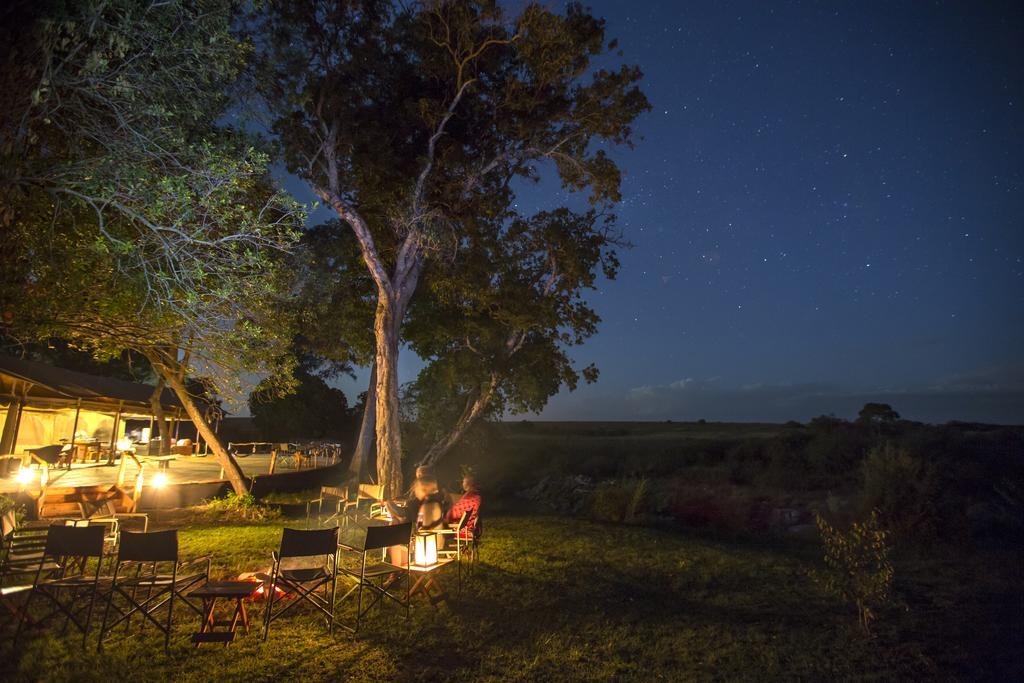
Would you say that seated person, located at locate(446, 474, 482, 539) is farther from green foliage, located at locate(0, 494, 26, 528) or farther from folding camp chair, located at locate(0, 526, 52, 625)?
green foliage, located at locate(0, 494, 26, 528)

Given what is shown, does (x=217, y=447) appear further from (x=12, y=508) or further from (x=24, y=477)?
(x=12, y=508)

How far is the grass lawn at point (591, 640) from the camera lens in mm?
4250

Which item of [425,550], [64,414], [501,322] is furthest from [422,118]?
[64,414]

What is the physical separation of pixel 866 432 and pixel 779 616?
18975mm

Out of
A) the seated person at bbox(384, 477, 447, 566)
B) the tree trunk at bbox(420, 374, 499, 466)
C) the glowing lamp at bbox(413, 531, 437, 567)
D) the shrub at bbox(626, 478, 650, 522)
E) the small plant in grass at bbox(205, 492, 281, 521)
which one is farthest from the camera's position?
the tree trunk at bbox(420, 374, 499, 466)

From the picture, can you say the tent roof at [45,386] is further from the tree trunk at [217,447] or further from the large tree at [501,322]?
the large tree at [501,322]

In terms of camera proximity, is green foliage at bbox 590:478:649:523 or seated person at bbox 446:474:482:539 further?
green foliage at bbox 590:478:649:523

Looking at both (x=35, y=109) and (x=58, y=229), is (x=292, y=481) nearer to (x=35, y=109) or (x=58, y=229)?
(x=58, y=229)

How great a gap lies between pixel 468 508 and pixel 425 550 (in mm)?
1407

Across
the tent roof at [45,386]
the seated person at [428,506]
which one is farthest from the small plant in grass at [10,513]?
the tent roof at [45,386]

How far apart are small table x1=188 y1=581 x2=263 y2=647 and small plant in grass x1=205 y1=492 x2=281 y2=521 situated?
23.4ft

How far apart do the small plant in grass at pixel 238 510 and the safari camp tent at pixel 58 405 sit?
5.74 meters

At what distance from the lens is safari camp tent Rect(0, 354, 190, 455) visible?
1380cm


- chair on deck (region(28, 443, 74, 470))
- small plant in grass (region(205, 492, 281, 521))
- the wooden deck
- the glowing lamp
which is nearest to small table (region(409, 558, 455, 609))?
the glowing lamp
